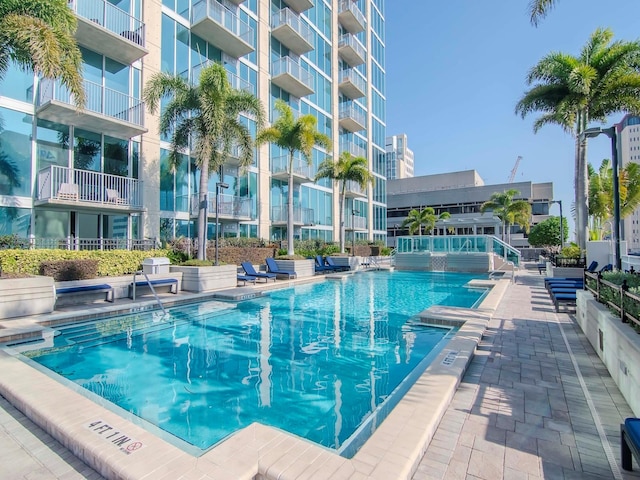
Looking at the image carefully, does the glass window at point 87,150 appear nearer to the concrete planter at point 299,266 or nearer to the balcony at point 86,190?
the balcony at point 86,190

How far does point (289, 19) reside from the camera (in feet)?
75.4

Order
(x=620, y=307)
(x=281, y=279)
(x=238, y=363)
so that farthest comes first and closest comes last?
(x=281, y=279)
(x=238, y=363)
(x=620, y=307)

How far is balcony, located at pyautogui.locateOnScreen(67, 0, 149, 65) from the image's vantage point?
494 inches

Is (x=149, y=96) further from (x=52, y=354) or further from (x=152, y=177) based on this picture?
(x=52, y=354)

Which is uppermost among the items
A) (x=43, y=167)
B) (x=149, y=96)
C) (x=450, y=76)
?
(x=450, y=76)

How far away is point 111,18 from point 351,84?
20.5 m

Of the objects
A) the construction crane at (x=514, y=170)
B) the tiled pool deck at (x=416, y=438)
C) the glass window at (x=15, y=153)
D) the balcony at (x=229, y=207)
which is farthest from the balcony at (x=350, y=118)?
the construction crane at (x=514, y=170)

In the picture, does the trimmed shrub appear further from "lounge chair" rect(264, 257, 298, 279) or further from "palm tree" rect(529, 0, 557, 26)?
"palm tree" rect(529, 0, 557, 26)

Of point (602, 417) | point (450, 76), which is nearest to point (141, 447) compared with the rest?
point (602, 417)

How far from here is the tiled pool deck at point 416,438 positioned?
2549 mm

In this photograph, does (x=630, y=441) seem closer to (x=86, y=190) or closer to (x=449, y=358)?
(x=449, y=358)

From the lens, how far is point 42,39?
7707 millimetres

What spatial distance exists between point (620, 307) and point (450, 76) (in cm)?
1531

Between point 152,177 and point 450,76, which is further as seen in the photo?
point 450,76
